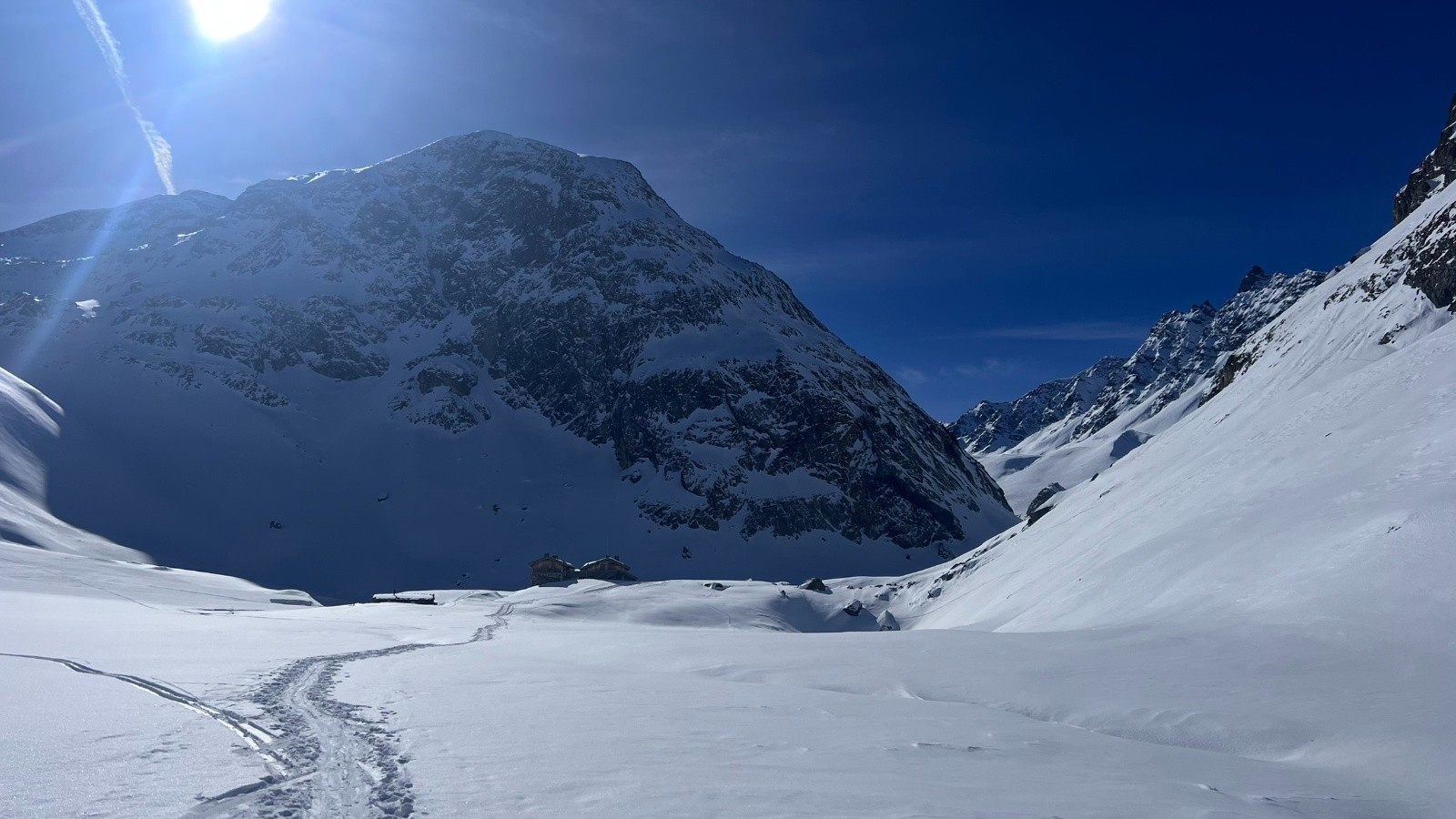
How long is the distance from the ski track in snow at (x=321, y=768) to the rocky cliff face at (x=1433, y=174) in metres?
54.9

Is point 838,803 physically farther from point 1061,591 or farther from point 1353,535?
point 1061,591

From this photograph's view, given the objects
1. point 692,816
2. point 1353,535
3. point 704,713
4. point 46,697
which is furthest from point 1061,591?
point 46,697

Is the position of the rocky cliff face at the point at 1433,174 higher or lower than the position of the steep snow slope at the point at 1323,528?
higher

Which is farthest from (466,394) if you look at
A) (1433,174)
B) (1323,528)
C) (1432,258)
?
(1323,528)

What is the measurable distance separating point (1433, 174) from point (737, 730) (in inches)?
2186

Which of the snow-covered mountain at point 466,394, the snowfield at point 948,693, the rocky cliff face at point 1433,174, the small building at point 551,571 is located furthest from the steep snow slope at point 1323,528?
the snow-covered mountain at point 466,394

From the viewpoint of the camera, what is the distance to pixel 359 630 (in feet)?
84.2

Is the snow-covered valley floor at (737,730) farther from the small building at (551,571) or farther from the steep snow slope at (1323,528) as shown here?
the small building at (551,571)

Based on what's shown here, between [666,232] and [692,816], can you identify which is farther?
[666,232]

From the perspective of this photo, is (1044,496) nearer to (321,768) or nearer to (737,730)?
(737,730)

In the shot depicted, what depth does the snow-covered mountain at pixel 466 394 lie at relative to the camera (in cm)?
9969

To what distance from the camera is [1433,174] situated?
44.8 metres

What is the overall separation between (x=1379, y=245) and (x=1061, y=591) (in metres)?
28.7

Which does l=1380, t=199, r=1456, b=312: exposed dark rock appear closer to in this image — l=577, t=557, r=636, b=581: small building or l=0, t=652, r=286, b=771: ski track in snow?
l=0, t=652, r=286, b=771: ski track in snow
